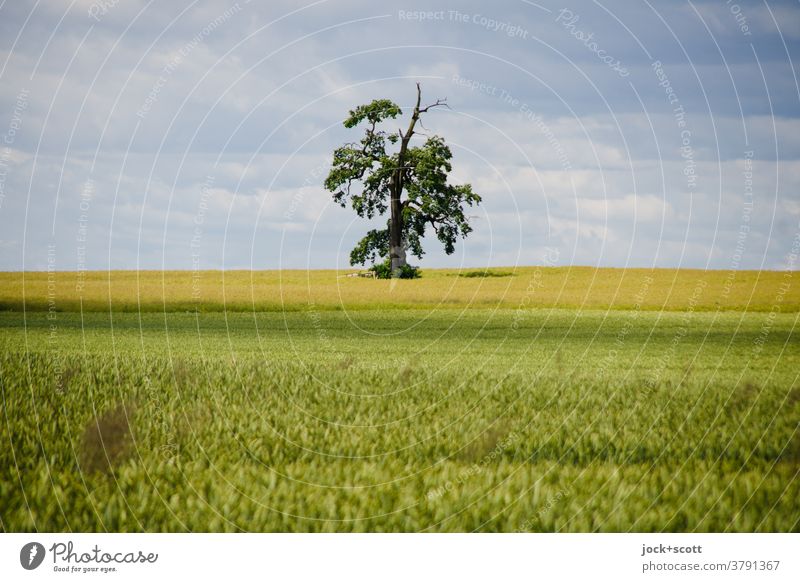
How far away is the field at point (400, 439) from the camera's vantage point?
27.0ft

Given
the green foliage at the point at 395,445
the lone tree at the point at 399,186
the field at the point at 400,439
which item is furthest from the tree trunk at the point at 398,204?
the green foliage at the point at 395,445

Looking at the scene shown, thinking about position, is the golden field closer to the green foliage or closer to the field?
the field

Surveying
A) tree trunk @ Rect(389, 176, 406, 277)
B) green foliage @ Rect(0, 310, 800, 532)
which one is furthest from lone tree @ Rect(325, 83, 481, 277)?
green foliage @ Rect(0, 310, 800, 532)

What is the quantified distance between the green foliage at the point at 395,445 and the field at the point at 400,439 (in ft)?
0.13

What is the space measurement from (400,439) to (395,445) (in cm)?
39

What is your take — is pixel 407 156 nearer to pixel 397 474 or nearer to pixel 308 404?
pixel 308 404

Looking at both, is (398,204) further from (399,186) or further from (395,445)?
(395,445)

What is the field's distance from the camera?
27.0 ft

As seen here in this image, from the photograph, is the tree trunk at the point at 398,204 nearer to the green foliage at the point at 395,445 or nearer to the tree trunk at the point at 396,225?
the tree trunk at the point at 396,225

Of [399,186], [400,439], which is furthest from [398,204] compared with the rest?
[400,439]

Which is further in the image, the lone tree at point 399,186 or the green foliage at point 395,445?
the lone tree at point 399,186

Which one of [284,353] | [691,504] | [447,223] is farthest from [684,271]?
[691,504]

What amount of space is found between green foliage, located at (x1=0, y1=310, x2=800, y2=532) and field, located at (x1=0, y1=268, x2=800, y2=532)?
4 centimetres

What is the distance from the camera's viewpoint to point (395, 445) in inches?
437
